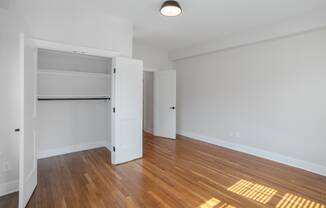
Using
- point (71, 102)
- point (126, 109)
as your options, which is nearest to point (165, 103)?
point (126, 109)

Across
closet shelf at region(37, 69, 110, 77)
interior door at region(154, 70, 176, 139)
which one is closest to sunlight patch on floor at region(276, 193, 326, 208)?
interior door at region(154, 70, 176, 139)

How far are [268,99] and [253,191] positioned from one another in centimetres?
208

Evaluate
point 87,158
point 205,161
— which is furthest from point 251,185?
point 87,158

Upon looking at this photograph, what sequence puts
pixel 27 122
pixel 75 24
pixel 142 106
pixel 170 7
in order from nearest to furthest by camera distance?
pixel 27 122, pixel 170 7, pixel 75 24, pixel 142 106

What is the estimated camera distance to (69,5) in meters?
2.81

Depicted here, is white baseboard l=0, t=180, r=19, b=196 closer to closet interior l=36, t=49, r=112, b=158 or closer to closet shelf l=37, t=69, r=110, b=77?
closet interior l=36, t=49, r=112, b=158

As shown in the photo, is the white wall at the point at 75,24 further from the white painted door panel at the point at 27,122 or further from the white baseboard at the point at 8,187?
the white baseboard at the point at 8,187

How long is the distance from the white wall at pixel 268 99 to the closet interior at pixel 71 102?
2.73 m

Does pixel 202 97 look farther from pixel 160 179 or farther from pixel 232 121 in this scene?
pixel 160 179

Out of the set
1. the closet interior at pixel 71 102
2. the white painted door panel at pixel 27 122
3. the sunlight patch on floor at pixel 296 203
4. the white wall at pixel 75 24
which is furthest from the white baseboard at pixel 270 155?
the white painted door panel at pixel 27 122

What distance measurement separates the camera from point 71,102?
152 inches

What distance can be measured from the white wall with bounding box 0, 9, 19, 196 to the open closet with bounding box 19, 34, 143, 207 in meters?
0.30

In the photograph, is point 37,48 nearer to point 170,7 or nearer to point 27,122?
point 27,122

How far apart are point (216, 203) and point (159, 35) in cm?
373
